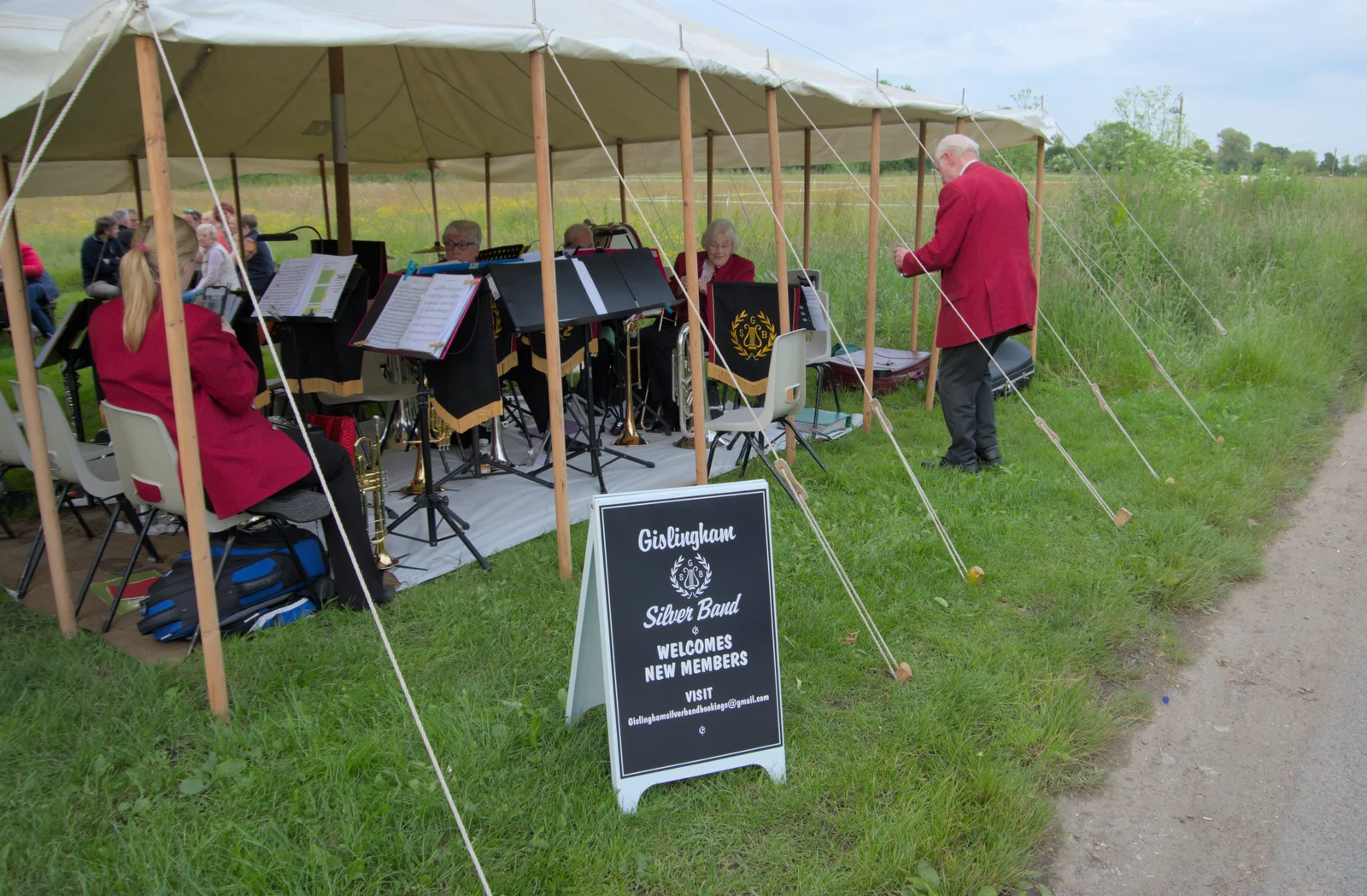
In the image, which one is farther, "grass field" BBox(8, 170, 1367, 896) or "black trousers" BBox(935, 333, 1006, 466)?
"black trousers" BBox(935, 333, 1006, 466)

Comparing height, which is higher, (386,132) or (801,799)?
(386,132)

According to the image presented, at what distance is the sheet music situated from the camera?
162 inches

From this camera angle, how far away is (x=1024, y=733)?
120 inches

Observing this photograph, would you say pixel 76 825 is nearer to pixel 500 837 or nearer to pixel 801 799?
pixel 500 837

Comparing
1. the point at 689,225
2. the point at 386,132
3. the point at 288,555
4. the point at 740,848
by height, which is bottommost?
the point at 740,848

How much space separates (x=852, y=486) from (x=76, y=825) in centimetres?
392

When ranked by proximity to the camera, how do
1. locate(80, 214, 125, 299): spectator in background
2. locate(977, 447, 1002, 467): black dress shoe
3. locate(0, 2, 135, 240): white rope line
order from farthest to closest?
1. locate(80, 214, 125, 299): spectator in background
2. locate(977, 447, 1002, 467): black dress shoe
3. locate(0, 2, 135, 240): white rope line

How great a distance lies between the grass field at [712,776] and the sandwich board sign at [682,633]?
145mm

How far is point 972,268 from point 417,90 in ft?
15.7

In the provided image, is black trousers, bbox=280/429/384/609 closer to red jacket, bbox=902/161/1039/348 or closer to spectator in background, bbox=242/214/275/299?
red jacket, bbox=902/161/1039/348

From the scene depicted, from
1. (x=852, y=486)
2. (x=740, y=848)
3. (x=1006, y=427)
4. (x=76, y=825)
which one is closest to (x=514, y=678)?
(x=740, y=848)

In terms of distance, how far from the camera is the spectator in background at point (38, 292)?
10.1m

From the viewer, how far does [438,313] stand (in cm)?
422

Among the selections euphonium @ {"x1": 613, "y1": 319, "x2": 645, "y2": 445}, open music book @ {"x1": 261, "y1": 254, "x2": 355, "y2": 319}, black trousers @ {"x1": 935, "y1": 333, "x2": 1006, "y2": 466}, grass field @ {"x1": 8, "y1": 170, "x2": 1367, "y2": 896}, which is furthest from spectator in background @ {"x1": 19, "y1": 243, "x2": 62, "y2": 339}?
black trousers @ {"x1": 935, "y1": 333, "x2": 1006, "y2": 466}
